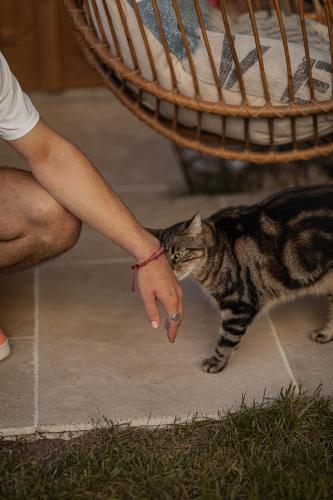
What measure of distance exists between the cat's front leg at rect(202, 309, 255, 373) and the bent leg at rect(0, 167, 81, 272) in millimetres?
527

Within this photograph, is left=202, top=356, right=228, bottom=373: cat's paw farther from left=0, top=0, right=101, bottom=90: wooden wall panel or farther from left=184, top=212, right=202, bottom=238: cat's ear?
left=0, top=0, right=101, bottom=90: wooden wall panel

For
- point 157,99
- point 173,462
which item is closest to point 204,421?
point 173,462

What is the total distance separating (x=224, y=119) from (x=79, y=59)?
2637 mm

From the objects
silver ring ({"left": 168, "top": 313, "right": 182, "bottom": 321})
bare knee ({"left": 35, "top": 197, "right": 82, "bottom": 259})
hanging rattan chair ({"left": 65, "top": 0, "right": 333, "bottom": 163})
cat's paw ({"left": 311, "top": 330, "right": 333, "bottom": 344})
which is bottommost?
cat's paw ({"left": 311, "top": 330, "right": 333, "bottom": 344})

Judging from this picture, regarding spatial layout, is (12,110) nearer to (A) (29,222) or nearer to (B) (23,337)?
(A) (29,222)

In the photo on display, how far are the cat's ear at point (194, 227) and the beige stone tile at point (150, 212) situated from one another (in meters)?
0.76

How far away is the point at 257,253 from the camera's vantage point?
2385 mm

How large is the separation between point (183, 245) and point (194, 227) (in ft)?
0.26

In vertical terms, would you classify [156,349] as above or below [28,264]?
below

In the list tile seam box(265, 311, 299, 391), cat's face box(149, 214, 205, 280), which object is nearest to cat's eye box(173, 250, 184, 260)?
cat's face box(149, 214, 205, 280)

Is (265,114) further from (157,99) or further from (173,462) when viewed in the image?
(173,462)

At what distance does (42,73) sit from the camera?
4.74 metres

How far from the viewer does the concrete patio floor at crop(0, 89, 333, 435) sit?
7.33 feet

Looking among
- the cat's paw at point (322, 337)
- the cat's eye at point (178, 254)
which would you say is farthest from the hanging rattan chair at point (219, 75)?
the cat's paw at point (322, 337)
